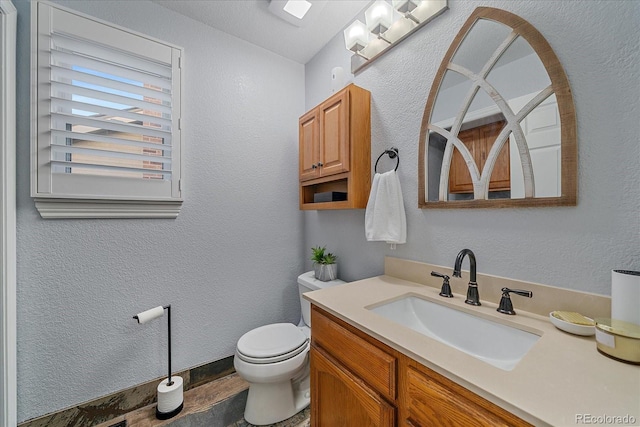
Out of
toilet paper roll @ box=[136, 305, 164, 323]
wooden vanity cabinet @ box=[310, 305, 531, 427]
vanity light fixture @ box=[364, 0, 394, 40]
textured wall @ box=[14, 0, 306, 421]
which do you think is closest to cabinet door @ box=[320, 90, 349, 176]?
vanity light fixture @ box=[364, 0, 394, 40]

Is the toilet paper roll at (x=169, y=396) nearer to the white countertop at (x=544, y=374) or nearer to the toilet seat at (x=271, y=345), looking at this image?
the toilet seat at (x=271, y=345)

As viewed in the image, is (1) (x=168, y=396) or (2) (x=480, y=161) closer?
(2) (x=480, y=161)

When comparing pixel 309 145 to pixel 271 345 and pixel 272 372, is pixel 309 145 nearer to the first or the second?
pixel 271 345

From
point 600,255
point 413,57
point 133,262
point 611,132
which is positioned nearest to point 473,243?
point 600,255

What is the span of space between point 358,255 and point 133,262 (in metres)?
1.38

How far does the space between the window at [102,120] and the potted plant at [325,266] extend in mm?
989

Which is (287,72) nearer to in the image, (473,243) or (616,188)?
(473,243)

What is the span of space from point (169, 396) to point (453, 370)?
1574 mm

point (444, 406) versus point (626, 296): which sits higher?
point (626, 296)

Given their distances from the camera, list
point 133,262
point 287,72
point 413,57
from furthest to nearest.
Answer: point 287,72 < point 133,262 < point 413,57

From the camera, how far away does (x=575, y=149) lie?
77 cm

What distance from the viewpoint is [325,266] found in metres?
1.66

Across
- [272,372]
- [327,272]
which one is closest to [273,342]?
[272,372]

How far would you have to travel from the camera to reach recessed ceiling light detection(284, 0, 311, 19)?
1.45 m
